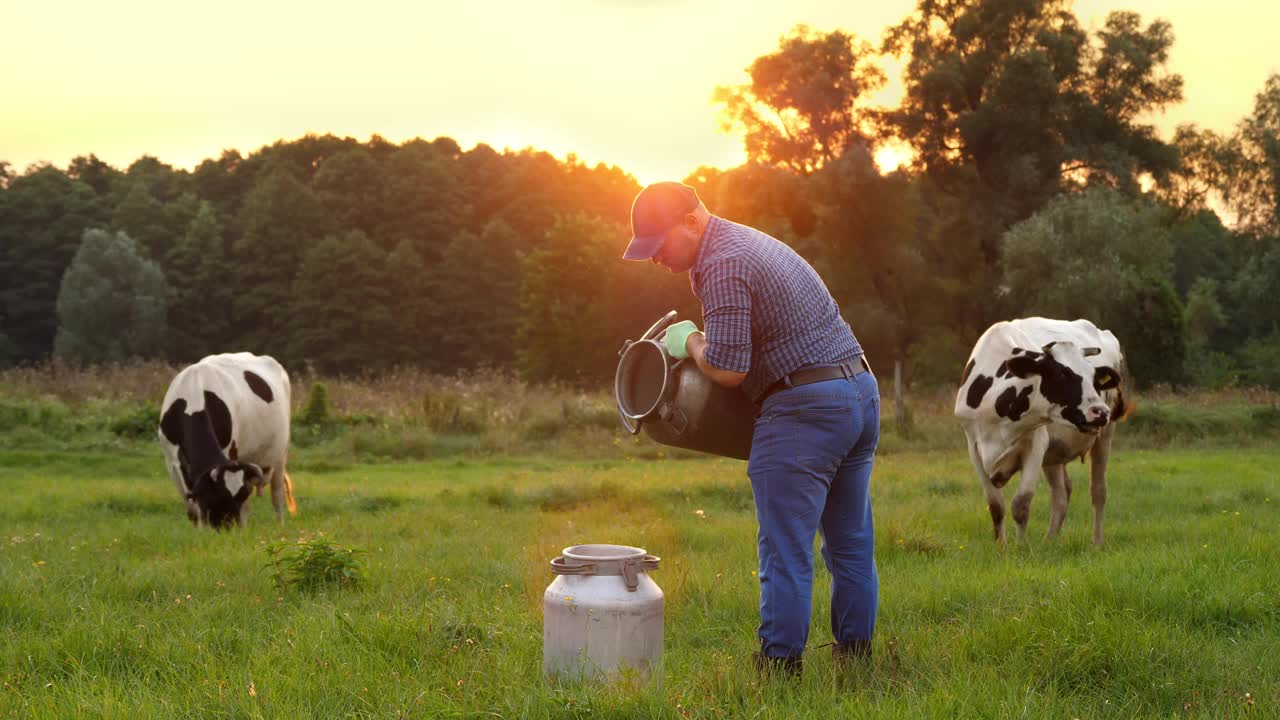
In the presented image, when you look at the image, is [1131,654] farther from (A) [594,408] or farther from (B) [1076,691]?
(A) [594,408]

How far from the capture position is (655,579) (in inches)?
275

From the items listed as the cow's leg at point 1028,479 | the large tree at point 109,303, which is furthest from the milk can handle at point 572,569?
the large tree at point 109,303

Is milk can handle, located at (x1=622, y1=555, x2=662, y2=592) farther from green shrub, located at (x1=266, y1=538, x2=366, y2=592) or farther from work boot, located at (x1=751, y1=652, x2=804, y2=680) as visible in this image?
green shrub, located at (x1=266, y1=538, x2=366, y2=592)

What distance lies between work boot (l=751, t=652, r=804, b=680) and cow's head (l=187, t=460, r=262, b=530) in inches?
268

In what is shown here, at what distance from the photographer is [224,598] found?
21.6 feet

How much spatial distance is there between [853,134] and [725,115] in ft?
16.3

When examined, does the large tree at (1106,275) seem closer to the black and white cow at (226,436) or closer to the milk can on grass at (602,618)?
the black and white cow at (226,436)

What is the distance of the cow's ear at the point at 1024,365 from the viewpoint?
8.95 m

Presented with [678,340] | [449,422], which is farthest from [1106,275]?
[678,340]

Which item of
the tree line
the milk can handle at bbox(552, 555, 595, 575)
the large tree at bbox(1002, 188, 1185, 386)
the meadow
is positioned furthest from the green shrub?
the large tree at bbox(1002, 188, 1185, 386)

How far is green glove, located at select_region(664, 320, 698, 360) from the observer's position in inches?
179

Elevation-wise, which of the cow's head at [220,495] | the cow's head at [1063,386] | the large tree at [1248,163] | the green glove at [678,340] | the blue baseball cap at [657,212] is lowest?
the cow's head at [220,495]

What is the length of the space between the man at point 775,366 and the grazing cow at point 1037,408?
4.89 m

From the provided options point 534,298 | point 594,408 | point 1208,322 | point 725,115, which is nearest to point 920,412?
point 594,408
